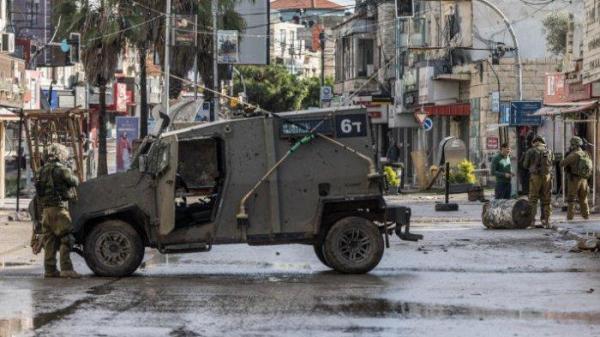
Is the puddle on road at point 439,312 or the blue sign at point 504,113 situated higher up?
the blue sign at point 504,113

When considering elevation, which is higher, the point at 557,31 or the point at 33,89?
the point at 557,31

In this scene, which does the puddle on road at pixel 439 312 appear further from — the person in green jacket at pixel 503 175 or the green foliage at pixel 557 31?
the green foliage at pixel 557 31

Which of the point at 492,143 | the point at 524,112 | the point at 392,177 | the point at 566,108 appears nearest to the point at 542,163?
the point at 566,108

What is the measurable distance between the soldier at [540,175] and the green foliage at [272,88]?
3045 inches

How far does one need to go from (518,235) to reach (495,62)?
28456mm

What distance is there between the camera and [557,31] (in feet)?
182

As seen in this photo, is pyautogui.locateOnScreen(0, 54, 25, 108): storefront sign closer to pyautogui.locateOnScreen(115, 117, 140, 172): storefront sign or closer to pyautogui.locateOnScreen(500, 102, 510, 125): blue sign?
pyautogui.locateOnScreen(115, 117, 140, 172): storefront sign

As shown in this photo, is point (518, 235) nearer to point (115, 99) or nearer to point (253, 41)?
point (253, 41)

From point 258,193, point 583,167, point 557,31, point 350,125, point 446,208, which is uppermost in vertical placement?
point 557,31

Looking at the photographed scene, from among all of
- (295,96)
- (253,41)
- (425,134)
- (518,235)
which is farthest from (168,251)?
(295,96)

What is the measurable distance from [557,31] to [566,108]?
69.1 feet

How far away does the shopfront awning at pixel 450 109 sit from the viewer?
58906 millimetres

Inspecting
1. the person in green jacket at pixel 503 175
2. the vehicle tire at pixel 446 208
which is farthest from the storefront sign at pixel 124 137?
the person in green jacket at pixel 503 175

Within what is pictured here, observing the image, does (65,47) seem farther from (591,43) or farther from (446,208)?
(591,43)
